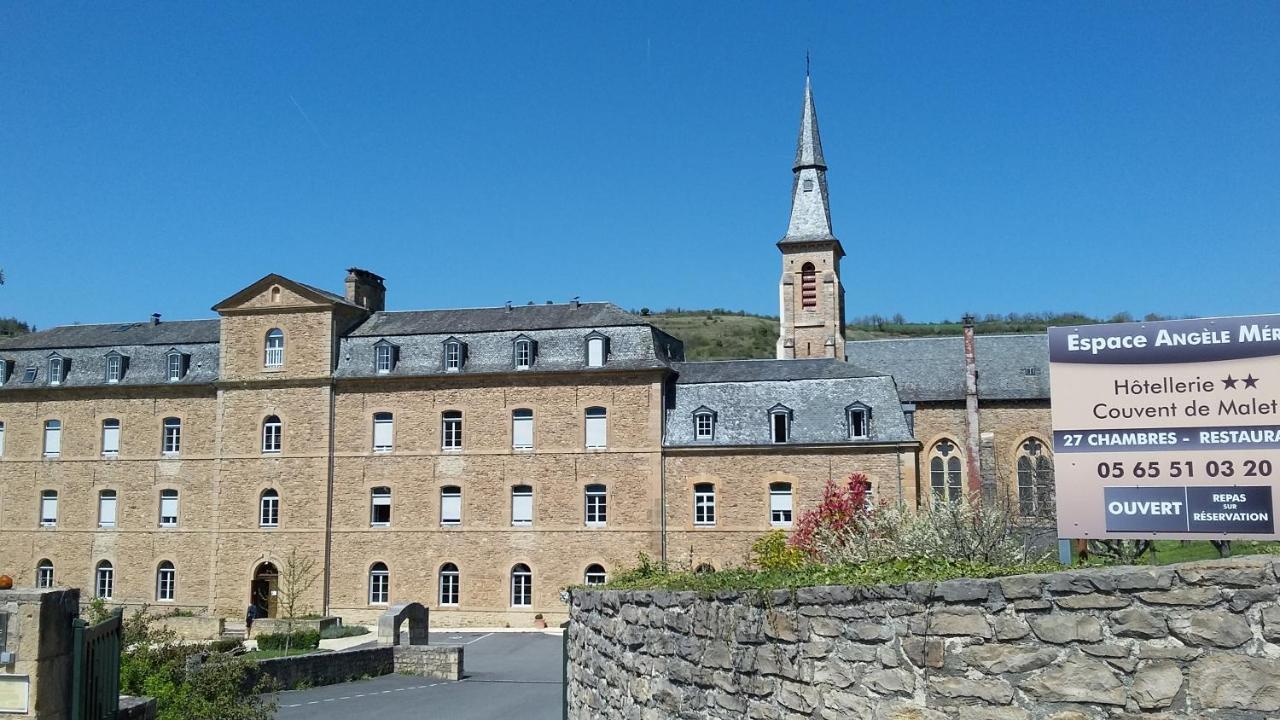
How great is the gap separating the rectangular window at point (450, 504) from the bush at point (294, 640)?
681cm

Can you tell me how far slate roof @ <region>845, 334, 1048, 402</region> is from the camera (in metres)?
41.7

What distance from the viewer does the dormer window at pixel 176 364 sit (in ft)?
132

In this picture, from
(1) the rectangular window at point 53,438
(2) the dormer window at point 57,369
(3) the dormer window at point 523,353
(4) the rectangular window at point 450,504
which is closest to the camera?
(4) the rectangular window at point 450,504

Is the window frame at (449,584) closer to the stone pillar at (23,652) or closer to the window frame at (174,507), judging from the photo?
the window frame at (174,507)

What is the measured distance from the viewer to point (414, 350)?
3859cm

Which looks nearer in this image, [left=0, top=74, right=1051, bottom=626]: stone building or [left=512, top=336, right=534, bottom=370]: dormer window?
[left=0, top=74, right=1051, bottom=626]: stone building

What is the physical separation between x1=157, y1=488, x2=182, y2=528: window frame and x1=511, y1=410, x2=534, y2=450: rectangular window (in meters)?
12.8

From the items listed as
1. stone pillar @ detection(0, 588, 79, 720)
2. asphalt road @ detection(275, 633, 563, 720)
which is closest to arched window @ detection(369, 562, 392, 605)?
asphalt road @ detection(275, 633, 563, 720)

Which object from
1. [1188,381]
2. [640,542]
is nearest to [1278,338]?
[1188,381]

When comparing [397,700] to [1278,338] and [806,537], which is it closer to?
[806,537]

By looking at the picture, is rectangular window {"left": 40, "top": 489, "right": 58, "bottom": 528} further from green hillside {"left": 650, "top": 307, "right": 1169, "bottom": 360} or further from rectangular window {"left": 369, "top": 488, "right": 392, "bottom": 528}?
green hillside {"left": 650, "top": 307, "right": 1169, "bottom": 360}

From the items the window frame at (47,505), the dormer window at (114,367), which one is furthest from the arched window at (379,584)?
the window frame at (47,505)

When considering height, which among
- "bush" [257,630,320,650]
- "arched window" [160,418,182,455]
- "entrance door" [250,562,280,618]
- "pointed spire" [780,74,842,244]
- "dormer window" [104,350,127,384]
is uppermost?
"pointed spire" [780,74,842,244]

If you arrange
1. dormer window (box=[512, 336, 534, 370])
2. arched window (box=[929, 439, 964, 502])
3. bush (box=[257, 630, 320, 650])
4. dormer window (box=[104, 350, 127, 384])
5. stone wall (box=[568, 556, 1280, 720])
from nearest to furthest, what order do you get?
1. stone wall (box=[568, 556, 1280, 720])
2. bush (box=[257, 630, 320, 650])
3. dormer window (box=[512, 336, 534, 370])
4. dormer window (box=[104, 350, 127, 384])
5. arched window (box=[929, 439, 964, 502])
